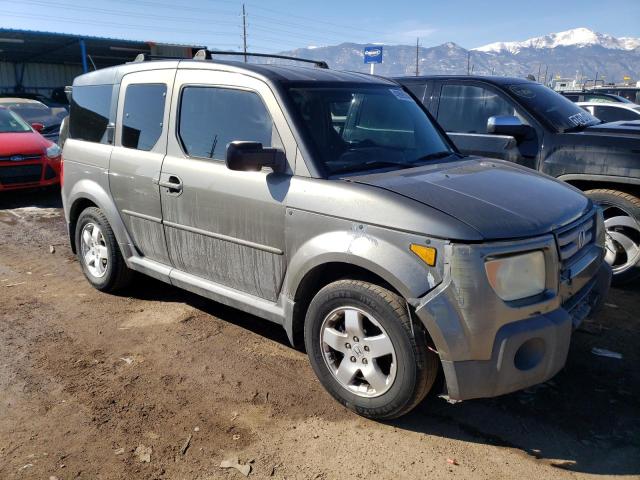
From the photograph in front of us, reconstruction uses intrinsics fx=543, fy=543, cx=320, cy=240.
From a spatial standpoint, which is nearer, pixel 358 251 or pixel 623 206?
pixel 358 251

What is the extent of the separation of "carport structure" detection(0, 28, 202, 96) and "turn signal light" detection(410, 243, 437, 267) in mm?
21996

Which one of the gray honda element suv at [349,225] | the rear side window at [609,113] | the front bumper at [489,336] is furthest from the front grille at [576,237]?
the rear side window at [609,113]

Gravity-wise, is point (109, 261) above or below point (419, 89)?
below

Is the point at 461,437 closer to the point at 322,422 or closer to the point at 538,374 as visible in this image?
the point at 538,374

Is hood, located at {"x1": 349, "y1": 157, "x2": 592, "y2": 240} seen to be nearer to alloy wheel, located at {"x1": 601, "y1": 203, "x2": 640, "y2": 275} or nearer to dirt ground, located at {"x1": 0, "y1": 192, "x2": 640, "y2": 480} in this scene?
dirt ground, located at {"x1": 0, "y1": 192, "x2": 640, "y2": 480}

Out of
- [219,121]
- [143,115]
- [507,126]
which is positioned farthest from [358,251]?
[507,126]

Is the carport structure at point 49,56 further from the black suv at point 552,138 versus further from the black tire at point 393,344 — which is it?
the black tire at point 393,344

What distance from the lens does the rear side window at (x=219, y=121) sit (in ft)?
11.5

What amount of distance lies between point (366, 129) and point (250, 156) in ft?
3.30

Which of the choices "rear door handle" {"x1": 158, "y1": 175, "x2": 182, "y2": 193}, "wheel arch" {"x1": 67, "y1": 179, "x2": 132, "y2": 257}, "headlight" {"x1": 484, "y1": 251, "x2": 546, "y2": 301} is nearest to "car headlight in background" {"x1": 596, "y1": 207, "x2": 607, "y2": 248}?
"headlight" {"x1": 484, "y1": 251, "x2": 546, "y2": 301}

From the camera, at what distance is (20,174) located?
8.80 m

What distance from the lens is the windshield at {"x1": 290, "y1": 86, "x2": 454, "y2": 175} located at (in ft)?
11.2

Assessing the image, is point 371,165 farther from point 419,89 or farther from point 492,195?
point 419,89

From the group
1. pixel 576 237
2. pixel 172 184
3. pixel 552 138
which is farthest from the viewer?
pixel 552 138
